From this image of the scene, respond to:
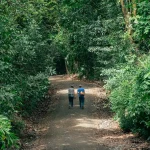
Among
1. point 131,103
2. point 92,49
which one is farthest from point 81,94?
point 131,103

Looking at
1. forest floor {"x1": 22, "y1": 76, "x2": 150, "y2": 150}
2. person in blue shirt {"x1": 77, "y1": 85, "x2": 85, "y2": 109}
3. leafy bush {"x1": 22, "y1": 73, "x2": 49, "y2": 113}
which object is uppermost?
leafy bush {"x1": 22, "y1": 73, "x2": 49, "y2": 113}

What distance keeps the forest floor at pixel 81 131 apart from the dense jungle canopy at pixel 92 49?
3.17 ft

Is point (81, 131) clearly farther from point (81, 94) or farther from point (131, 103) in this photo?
point (81, 94)

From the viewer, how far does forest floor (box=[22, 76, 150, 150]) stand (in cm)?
1549

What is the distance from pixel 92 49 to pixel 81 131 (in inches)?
383

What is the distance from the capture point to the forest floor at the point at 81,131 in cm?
1549

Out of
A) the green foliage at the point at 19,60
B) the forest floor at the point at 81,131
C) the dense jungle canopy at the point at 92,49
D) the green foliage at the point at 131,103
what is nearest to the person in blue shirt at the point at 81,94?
the forest floor at the point at 81,131

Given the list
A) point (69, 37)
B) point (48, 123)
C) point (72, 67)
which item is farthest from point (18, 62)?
point (72, 67)

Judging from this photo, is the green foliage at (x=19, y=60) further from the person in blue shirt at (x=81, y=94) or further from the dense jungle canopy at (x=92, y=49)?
the person in blue shirt at (x=81, y=94)

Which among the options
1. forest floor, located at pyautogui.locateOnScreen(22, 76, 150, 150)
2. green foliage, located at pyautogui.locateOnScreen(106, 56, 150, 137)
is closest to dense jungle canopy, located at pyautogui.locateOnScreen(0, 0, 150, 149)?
green foliage, located at pyautogui.locateOnScreen(106, 56, 150, 137)

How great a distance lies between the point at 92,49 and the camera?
26.8 metres

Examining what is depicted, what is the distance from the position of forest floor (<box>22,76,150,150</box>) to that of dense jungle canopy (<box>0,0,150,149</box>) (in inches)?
38.1

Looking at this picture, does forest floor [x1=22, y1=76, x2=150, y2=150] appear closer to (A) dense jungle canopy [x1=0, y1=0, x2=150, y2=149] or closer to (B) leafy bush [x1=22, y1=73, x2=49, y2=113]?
(A) dense jungle canopy [x1=0, y1=0, x2=150, y2=149]

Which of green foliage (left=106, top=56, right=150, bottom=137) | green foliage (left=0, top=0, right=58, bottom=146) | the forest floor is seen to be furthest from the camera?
the forest floor
